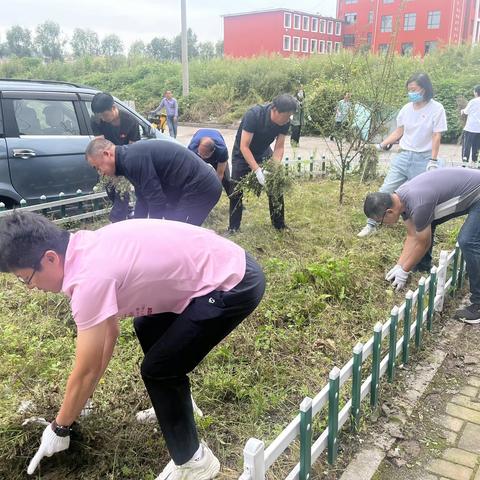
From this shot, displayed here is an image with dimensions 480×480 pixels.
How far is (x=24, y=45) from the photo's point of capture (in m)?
60.6

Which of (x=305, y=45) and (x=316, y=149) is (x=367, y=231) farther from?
(x=305, y=45)

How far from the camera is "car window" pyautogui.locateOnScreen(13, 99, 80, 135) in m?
5.16

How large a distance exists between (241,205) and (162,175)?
2.00 metres

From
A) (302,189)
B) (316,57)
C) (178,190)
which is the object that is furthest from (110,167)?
(316,57)

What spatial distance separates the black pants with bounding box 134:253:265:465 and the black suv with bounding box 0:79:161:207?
11.7 ft

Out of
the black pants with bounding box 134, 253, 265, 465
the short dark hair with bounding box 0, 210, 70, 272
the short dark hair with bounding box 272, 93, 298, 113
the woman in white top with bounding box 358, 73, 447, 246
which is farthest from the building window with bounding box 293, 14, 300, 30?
the short dark hair with bounding box 0, 210, 70, 272

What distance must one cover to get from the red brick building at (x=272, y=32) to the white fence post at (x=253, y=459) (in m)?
50.6

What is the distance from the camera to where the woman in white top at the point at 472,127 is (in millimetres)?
10007

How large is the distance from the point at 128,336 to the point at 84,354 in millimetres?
1714

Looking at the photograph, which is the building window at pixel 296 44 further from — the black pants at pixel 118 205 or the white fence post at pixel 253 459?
the white fence post at pixel 253 459

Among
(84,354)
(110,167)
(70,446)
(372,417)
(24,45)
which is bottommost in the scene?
(372,417)

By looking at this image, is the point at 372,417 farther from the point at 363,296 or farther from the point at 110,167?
the point at 110,167

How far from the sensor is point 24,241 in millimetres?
1628

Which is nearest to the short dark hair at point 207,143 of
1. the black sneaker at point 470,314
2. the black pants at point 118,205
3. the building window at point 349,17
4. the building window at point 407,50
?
the black pants at point 118,205
